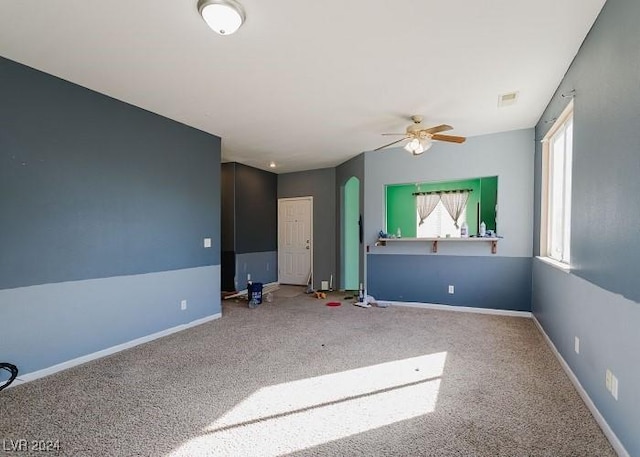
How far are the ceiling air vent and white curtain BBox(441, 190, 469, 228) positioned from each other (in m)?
1.91

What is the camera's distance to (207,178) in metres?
4.62

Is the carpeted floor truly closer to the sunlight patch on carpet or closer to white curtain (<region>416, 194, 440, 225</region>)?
the sunlight patch on carpet

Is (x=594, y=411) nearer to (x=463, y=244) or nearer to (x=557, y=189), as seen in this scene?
(x=557, y=189)

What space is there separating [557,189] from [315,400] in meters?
3.63

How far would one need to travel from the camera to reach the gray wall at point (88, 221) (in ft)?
8.77

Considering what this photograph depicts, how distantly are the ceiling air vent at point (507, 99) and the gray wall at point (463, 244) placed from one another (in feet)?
3.87

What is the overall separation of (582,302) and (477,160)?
2.94 metres

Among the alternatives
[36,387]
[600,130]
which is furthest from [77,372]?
[600,130]

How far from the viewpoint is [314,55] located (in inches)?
103

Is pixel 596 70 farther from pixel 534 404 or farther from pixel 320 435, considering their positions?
pixel 320 435

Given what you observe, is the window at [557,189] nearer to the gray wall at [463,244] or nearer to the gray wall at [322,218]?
the gray wall at [463,244]

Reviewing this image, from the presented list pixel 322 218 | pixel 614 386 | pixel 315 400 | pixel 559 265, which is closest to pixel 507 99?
pixel 559 265

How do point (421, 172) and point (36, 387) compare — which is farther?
point (421, 172)

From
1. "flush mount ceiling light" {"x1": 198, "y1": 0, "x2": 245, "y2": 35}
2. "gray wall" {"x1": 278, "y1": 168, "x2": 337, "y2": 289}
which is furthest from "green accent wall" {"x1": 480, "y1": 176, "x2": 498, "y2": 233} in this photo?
"flush mount ceiling light" {"x1": 198, "y1": 0, "x2": 245, "y2": 35}
